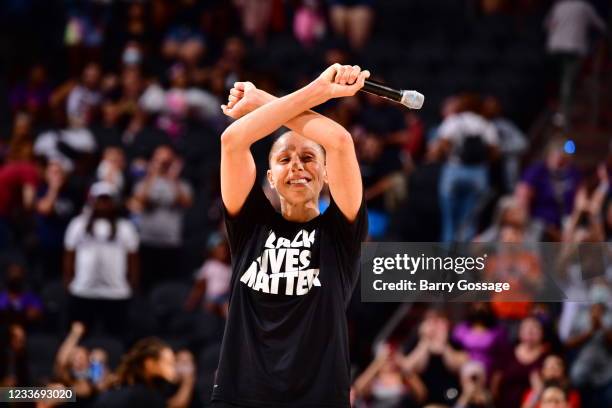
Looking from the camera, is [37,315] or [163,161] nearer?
[37,315]

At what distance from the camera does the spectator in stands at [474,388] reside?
853 cm

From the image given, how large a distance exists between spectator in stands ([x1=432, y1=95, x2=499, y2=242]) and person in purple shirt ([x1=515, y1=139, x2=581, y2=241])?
448 millimetres

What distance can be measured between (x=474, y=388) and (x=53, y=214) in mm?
5180

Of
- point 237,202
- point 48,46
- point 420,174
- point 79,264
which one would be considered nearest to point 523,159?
point 420,174

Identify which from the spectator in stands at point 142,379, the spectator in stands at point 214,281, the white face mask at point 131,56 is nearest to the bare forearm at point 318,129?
the spectator in stands at point 142,379

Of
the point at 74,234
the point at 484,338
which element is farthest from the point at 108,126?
the point at 484,338

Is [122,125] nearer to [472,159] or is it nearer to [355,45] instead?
[355,45]

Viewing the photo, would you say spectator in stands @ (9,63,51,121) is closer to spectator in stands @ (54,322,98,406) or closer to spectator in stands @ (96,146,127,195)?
spectator in stands @ (96,146,127,195)

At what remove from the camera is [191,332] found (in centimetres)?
1127

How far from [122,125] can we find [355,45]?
3.25 m

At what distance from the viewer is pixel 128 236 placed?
36.5 ft

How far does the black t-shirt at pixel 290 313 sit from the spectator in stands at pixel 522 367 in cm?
427

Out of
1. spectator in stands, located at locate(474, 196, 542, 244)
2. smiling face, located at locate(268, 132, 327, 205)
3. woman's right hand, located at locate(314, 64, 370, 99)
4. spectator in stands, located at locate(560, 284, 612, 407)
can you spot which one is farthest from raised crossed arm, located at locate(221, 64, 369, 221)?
spectator in stands, located at locate(474, 196, 542, 244)

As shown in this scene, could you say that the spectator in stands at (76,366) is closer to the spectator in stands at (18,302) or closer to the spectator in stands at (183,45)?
the spectator in stands at (18,302)
